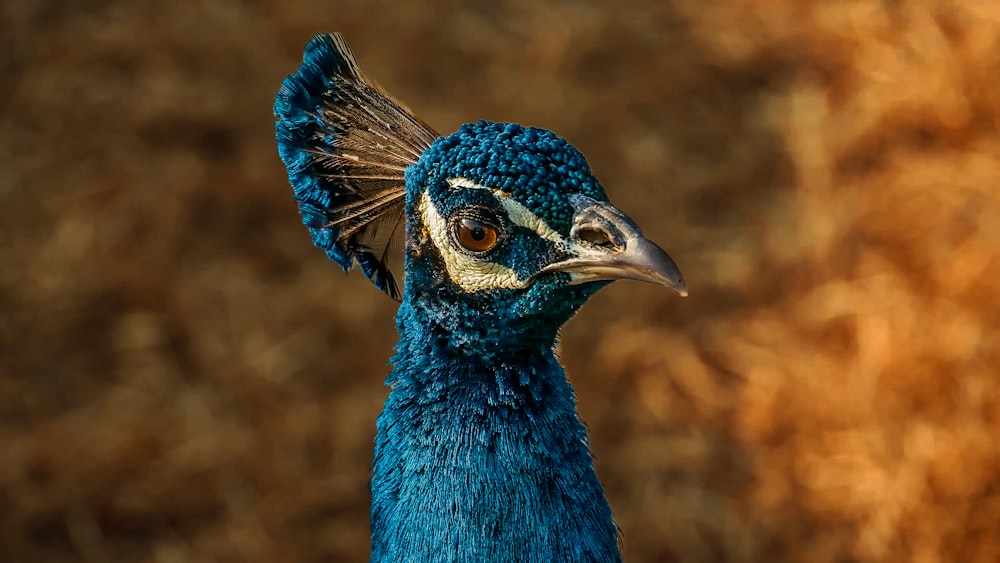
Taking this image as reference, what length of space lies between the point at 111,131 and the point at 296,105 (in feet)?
6.37

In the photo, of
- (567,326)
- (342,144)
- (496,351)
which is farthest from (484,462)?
(567,326)

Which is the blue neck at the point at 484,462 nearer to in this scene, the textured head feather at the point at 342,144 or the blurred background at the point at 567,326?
the textured head feather at the point at 342,144

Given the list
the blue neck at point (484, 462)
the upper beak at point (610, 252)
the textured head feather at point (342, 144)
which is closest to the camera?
the upper beak at point (610, 252)

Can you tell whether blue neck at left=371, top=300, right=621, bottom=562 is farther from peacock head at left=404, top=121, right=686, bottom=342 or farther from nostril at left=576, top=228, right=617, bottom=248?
nostril at left=576, top=228, right=617, bottom=248

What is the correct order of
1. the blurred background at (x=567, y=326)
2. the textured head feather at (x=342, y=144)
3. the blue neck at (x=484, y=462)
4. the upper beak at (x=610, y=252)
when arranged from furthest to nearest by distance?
the blurred background at (x=567, y=326) < the textured head feather at (x=342, y=144) < the blue neck at (x=484, y=462) < the upper beak at (x=610, y=252)

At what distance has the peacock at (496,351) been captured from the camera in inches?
54.4

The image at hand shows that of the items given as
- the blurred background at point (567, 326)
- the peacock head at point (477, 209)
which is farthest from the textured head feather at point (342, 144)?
the blurred background at point (567, 326)

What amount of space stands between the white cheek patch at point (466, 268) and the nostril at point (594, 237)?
0.09 meters

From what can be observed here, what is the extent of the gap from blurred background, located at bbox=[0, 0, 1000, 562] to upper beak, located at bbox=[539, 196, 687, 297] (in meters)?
1.95

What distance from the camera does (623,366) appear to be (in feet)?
11.0

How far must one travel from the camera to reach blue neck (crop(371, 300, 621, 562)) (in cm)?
144

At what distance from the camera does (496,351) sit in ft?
4.78

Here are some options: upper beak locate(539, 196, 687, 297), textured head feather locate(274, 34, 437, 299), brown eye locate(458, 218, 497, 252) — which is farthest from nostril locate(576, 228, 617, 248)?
textured head feather locate(274, 34, 437, 299)

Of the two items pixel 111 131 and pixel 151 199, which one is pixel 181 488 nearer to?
pixel 151 199
